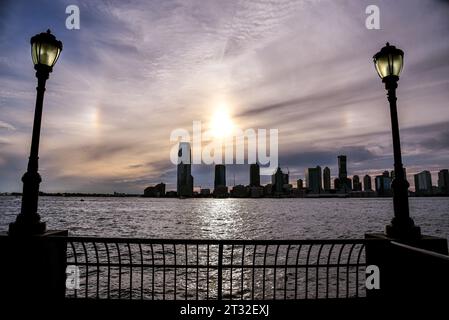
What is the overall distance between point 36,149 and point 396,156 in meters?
7.78

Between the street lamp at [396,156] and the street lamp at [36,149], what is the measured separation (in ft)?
24.0

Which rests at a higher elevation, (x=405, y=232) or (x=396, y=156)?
(x=396, y=156)

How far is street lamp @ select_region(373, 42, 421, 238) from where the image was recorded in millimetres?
6320

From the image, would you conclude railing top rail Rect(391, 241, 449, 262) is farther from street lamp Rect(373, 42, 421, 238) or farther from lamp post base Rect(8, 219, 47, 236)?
lamp post base Rect(8, 219, 47, 236)

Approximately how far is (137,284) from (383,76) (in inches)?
751

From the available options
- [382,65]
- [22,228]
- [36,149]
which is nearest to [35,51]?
[36,149]

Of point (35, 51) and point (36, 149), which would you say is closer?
point (36, 149)

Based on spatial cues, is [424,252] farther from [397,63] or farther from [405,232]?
[397,63]

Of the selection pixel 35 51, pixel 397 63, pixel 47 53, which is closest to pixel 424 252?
pixel 397 63

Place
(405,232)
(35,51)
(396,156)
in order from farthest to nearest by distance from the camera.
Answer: (396,156) < (35,51) < (405,232)

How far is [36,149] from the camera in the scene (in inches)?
253

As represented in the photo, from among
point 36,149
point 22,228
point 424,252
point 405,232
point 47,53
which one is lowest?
point 424,252

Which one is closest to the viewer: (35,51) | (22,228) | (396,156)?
(22,228)
